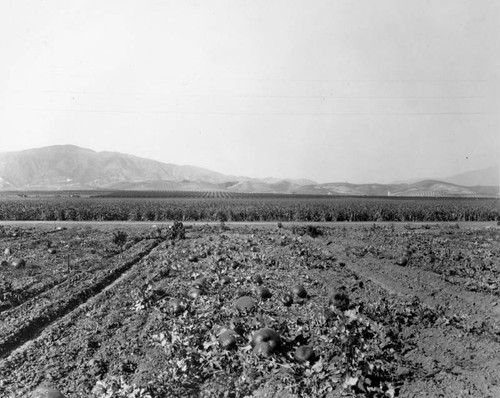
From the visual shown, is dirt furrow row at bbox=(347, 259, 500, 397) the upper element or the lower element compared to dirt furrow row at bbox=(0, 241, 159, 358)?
upper

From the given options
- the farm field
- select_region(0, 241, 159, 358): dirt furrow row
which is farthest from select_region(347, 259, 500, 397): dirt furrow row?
select_region(0, 241, 159, 358): dirt furrow row

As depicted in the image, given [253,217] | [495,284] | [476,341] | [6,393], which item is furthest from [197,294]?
[253,217]

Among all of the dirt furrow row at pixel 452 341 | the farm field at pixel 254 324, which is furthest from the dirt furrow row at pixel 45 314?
the dirt furrow row at pixel 452 341

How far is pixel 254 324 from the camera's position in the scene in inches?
286

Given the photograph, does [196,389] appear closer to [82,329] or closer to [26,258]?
[82,329]

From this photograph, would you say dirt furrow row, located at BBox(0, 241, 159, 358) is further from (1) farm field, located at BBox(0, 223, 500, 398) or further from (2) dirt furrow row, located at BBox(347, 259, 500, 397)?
(2) dirt furrow row, located at BBox(347, 259, 500, 397)

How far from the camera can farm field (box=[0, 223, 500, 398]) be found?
5.61 metres

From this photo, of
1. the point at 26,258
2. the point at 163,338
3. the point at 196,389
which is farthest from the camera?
the point at 26,258

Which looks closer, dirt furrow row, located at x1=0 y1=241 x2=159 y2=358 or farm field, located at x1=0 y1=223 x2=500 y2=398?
farm field, located at x1=0 y1=223 x2=500 y2=398

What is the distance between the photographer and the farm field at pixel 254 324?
5609mm

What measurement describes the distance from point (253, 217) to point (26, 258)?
18.8 m

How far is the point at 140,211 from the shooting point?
31.5 meters

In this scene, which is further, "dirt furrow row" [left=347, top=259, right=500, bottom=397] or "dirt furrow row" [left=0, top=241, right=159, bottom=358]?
"dirt furrow row" [left=0, top=241, right=159, bottom=358]

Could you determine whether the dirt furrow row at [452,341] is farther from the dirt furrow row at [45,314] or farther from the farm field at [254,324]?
the dirt furrow row at [45,314]
